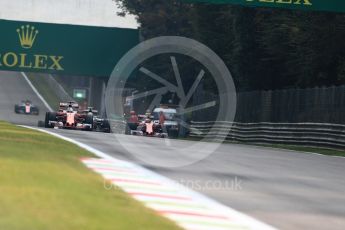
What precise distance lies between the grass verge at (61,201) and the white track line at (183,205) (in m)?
0.23

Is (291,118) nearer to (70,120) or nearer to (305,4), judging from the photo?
(305,4)

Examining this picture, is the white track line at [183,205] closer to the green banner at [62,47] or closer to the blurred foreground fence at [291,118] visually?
the blurred foreground fence at [291,118]

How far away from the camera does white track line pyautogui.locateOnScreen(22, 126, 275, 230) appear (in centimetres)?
802

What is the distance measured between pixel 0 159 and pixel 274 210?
4.17 metres

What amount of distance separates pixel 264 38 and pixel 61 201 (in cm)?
3685

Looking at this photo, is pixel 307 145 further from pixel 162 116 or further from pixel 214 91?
pixel 214 91

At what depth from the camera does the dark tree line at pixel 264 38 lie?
39.1m

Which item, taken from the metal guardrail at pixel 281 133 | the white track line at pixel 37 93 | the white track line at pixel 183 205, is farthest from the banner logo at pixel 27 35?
the white track line at pixel 183 205

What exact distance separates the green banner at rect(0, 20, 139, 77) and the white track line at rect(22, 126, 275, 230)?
42719 mm

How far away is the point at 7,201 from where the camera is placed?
767cm

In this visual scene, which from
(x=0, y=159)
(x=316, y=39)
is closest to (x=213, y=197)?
(x=0, y=159)

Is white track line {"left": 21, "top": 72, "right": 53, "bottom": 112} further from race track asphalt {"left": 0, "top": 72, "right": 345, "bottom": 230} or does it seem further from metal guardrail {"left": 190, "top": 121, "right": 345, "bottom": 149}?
race track asphalt {"left": 0, "top": 72, "right": 345, "bottom": 230}

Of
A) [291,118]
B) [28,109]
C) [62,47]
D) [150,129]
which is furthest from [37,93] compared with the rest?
[291,118]

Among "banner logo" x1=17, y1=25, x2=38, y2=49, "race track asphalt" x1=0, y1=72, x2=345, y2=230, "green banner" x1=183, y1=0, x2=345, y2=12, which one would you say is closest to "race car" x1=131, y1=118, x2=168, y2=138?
"green banner" x1=183, y1=0, x2=345, y2=12
